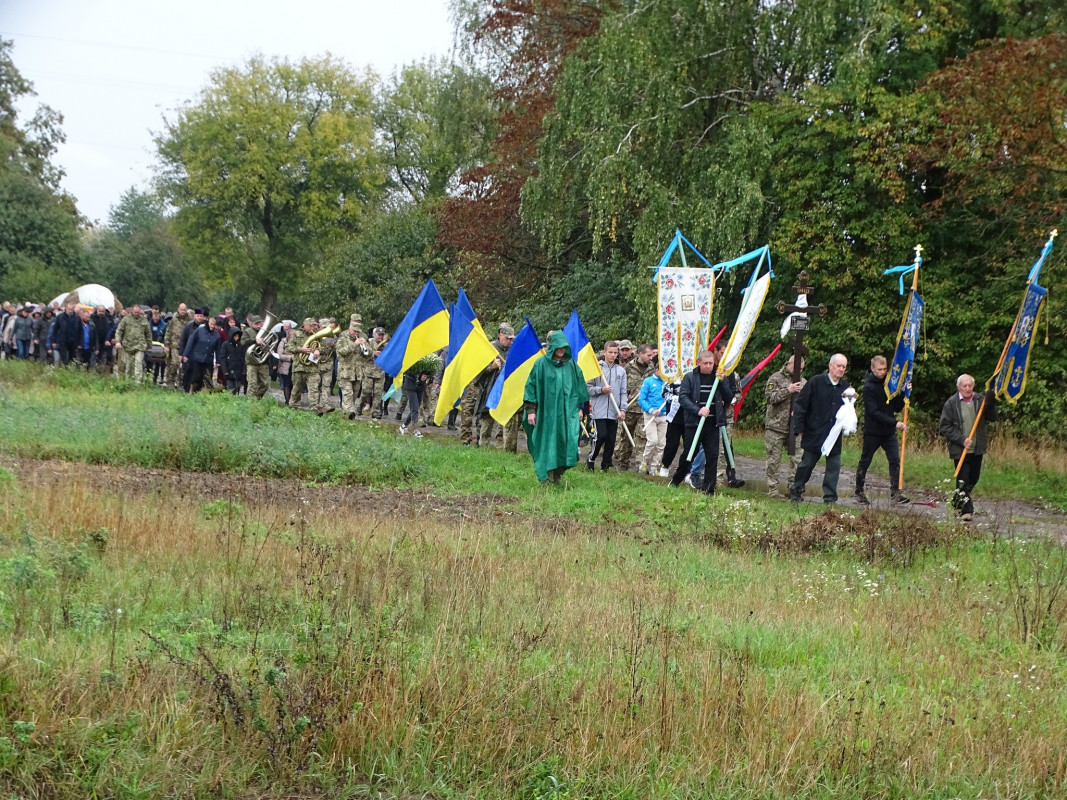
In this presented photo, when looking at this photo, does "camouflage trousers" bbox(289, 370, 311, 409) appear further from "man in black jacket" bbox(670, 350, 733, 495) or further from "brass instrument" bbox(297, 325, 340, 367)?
"man in black jacket" bbox(670, 350, 733, 495)

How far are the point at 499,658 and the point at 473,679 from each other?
367 millimetres

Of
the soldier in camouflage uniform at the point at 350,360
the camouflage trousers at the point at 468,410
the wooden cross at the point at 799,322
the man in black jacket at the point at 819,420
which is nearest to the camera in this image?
the man in black jacket at the point at 819,420

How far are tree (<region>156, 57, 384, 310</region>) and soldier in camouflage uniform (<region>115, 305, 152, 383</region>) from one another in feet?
115

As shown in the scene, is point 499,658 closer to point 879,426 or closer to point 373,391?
point 879,426

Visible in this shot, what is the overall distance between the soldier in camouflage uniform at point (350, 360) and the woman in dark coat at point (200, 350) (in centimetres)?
295

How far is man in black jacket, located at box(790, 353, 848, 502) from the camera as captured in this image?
14961 mm

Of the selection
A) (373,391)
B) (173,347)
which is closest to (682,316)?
(373,391)

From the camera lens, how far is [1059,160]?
58.1 feet

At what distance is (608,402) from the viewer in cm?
1742

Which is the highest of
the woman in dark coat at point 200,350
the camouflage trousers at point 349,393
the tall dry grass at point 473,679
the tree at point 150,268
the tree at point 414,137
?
the tree at point 414,137

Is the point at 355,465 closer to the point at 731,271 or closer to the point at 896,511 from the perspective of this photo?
the point at 896,511

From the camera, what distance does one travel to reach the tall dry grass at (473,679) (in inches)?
192

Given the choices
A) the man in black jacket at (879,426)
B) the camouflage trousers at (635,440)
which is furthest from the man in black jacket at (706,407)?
the camouflage trousers at (635,440)

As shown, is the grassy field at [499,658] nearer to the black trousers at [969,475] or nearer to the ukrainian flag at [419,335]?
the black trousers at [969,475]
